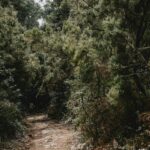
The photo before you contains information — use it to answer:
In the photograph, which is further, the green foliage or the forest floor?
the green foliage

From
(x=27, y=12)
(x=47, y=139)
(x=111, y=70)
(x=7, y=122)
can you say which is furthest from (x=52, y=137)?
(x=27, y=12)

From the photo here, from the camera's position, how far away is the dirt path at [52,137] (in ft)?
50.9

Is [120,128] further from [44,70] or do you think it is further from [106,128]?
[44,70]

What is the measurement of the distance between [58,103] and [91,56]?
12.6 m

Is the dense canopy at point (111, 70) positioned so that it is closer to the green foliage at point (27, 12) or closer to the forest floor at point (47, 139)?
the forest floor at point (47, 139)

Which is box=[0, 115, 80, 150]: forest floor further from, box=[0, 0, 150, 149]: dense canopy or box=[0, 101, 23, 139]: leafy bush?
box=[0, 0, 150, 149]: dense canopy

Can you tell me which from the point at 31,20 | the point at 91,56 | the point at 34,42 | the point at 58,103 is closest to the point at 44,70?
the point at 34,42

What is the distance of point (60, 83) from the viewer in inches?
1007

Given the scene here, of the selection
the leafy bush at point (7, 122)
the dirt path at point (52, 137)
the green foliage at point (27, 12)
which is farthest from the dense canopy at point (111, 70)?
the green foliage at point (27, 12)

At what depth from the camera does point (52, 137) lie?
17.9m

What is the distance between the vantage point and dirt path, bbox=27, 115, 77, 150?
15523mm

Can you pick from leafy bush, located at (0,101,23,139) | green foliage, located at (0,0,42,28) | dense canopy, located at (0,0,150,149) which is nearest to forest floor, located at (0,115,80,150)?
leafy bush, located at (0,101,23,139)

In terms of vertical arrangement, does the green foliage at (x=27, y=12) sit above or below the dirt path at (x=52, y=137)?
above

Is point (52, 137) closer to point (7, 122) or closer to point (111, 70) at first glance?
point (7, 122)
